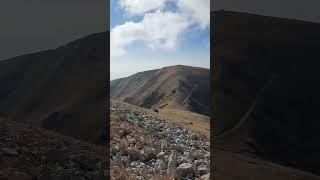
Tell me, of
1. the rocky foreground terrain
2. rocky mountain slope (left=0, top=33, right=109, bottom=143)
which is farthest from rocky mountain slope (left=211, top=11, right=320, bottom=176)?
the rocky foreground terrain

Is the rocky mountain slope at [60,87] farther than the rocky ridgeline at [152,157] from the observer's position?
Yes

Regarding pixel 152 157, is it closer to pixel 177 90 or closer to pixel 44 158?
pixel 44 158

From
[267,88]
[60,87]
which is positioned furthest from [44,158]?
[60,87]

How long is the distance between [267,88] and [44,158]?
98.0ft

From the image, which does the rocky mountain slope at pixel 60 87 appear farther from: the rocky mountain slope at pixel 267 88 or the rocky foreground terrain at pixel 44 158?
the rocky foreground terrain at pixel 44 158

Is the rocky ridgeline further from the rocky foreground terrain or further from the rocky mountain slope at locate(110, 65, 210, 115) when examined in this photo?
the rocky mountain slope at locate(110, 65, 210, 115)

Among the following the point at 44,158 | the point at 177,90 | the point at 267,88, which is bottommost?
Result: the point at 44,158

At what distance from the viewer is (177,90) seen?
9681cm

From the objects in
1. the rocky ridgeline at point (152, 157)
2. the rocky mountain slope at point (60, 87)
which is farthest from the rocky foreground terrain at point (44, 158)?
the rocky mountain slope at point (60, 87)

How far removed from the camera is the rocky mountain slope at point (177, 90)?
86412 mm

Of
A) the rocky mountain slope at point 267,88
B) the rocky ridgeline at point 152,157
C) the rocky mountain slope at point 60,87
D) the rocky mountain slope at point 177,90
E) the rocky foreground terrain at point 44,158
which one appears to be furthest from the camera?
the rocky mountain slope at point 177,90

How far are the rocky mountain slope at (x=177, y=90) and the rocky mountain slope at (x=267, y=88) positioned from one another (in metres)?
32.2

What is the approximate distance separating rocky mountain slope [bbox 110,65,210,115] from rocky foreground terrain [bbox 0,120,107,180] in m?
66.2

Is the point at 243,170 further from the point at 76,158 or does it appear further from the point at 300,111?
the point at 300,111
